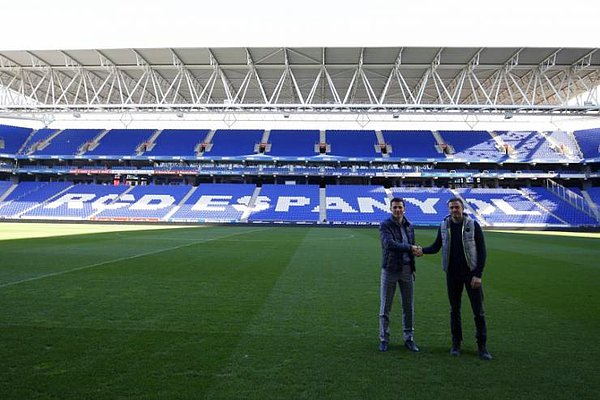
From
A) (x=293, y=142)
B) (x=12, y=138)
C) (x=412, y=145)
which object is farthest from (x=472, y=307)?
(x=12, y=138)

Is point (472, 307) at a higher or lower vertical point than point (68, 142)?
lower

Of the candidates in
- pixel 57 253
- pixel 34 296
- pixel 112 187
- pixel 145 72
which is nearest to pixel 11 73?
pixel 145 72

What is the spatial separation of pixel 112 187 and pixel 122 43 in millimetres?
21712

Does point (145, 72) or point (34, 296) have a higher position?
point (145, 72)

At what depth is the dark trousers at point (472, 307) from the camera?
181 inches

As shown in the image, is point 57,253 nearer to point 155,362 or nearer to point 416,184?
point 155,362

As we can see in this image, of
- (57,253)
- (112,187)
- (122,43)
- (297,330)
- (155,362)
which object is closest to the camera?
(155,362)

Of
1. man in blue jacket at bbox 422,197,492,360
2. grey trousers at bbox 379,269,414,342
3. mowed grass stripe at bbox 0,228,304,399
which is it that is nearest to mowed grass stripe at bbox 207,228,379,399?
mowed grass stripe at bbox 0,228,304,399

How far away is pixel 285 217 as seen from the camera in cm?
3706

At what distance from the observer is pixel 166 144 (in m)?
47.0

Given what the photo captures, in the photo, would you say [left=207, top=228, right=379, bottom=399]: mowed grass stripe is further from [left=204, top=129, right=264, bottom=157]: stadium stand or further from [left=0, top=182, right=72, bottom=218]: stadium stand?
[left=0, top=182, right=72, bottom=218]: stadium stand

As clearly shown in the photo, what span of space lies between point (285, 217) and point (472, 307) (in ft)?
107

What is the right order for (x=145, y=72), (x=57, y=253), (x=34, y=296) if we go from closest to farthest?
(x=34, y=296)
(x=57, y=253)
(x=145, y=72)

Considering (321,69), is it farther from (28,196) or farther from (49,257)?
(28,196)
